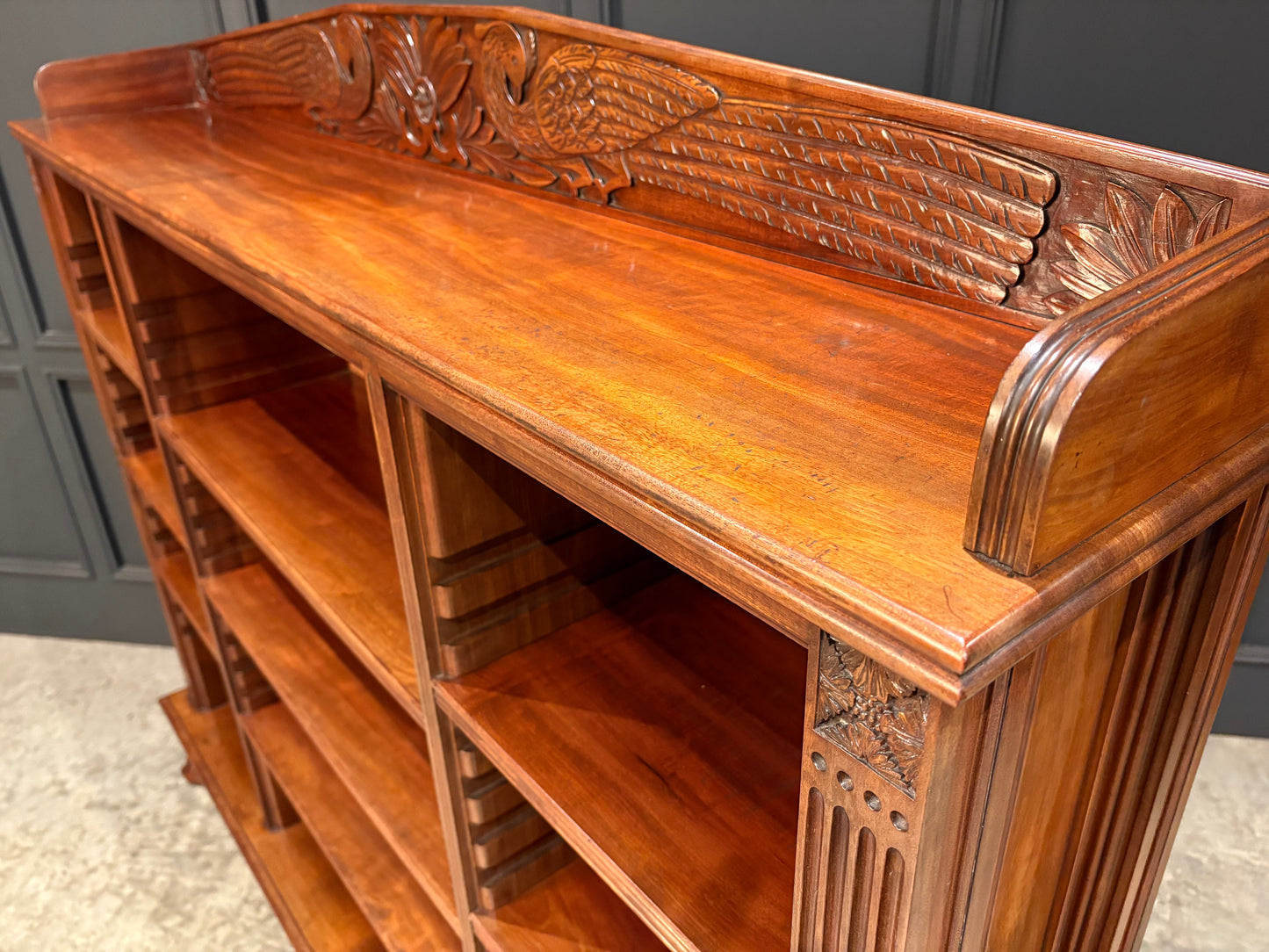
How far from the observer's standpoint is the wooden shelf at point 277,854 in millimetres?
1755

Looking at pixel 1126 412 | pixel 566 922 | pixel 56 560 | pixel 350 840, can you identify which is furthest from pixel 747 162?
pixel 56 560

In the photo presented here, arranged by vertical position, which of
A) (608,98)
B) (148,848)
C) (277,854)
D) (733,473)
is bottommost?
(148,848)

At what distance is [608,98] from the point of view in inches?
38.2

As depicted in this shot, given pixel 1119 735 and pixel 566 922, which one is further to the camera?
pixel 566 922

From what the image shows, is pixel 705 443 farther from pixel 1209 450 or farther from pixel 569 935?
pixel 569 935

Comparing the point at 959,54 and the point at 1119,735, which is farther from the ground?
the point at 959,54

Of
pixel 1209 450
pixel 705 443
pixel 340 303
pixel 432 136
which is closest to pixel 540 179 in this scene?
pixel 432 136

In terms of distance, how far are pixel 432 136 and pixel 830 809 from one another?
97 centimetres

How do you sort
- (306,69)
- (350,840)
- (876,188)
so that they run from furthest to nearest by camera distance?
(350,840), (306,69), (876,188)

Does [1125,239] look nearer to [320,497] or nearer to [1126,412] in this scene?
[1126,412]

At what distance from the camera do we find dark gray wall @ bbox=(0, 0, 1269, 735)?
1430 mm

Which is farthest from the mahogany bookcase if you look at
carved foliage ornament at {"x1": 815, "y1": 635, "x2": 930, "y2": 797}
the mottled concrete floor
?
the mottled concrete floor

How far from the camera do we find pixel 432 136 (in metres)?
1.22

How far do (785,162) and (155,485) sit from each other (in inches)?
62.1
